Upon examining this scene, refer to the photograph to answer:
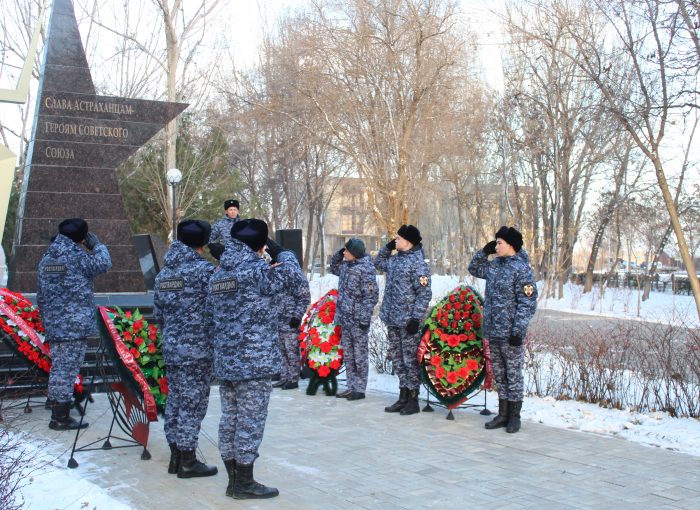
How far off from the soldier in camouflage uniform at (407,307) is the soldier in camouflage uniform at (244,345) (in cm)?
282

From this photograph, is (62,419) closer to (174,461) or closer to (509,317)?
(174,461)

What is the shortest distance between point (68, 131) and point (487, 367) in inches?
279

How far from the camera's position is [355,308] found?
819 cm

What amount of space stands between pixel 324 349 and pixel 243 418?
381 cm

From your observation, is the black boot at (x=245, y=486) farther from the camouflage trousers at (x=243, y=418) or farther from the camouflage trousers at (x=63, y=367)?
the camouflage trousers at (x=63, y=367)

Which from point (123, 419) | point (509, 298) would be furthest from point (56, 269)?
point (509, 298)

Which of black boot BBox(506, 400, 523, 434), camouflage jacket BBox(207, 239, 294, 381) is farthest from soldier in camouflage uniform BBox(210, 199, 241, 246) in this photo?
camouflage jacket BBox(207, 239, 294, 381)

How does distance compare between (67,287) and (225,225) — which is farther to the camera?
(225,225)

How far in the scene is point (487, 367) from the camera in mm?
7199

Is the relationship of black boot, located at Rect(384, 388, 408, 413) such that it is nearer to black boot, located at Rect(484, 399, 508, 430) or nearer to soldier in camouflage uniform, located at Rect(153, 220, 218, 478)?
black boot, located at Rect(484, 399, 508, 430)

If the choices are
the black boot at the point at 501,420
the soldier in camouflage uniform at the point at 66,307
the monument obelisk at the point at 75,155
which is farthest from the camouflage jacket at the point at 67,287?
the black boot at the point at 501,420

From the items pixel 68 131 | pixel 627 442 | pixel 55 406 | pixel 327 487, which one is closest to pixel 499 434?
pixel 627 442

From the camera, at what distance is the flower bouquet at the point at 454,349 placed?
23.6ft

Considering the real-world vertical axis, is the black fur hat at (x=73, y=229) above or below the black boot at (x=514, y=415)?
above
